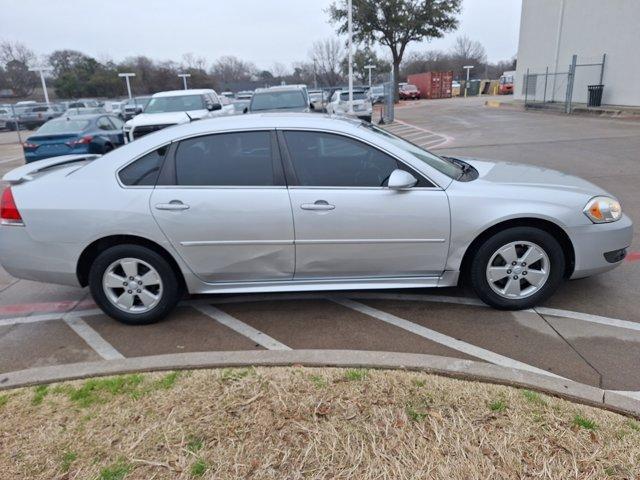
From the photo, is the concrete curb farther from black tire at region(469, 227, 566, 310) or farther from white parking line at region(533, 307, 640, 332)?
white parking line at region(533, 307, 640, 332)

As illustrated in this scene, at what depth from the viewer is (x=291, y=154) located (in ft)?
12.1

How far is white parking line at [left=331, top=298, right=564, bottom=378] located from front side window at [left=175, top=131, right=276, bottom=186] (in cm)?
131

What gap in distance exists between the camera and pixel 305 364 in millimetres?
3041

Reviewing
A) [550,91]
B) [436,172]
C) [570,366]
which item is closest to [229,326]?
[436,172]

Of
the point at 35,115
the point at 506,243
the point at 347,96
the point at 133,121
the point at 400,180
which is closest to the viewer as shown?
the point at 400,180

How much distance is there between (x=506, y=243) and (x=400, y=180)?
978mm

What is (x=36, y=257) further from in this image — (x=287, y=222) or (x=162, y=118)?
(x=162, y=118)

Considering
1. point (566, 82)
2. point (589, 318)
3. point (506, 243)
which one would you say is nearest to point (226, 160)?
point (506, 243)

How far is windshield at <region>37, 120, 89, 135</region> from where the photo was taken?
11594 mm

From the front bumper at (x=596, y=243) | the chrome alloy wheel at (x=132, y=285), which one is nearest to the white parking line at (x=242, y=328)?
the chrome alloy wheel at (x=132, y=285)

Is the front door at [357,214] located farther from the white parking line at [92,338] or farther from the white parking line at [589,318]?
the white parking line at [92,338]

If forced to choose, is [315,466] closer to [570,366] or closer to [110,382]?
[110,382]

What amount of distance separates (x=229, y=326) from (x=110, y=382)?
3.59 feet

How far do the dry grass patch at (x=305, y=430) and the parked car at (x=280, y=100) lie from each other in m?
10.5
